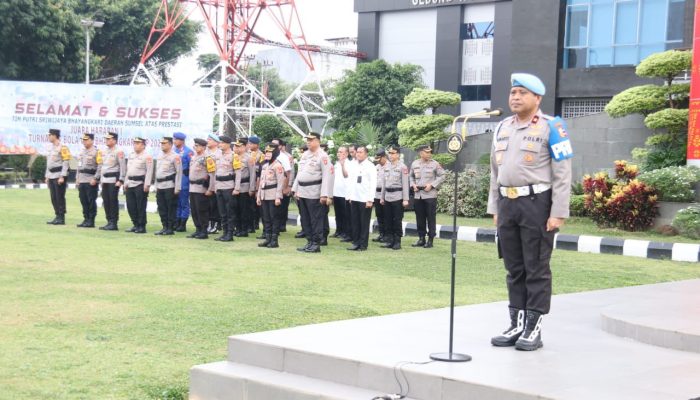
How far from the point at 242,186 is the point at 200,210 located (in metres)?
0.81

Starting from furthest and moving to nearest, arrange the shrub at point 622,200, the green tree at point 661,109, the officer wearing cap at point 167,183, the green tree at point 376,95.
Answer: the green tree at point 376,95, the green tree at point 661,109, the shrub at point 622,200, the officer wearing cap at point 167,183

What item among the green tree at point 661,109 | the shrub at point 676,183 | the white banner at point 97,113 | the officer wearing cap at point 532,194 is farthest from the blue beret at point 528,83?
the white banner at point 97,113

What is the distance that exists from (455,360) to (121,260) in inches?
286

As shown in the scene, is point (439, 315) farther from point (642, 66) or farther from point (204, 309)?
point (642, 66)

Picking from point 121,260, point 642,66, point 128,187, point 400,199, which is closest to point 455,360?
point 121,260

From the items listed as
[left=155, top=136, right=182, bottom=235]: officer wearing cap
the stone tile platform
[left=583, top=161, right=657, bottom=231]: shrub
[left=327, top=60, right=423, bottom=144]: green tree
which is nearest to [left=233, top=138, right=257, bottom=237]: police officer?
[left=155, top=136, right=182, bottom=235]: officer wearing cap

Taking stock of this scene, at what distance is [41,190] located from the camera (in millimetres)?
27938

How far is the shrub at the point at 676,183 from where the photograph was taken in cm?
1717

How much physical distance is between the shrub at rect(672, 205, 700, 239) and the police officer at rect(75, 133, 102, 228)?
33.4 feet

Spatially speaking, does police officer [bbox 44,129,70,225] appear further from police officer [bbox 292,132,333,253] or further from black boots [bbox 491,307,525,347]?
black boots [bbox 491,307,525,347]

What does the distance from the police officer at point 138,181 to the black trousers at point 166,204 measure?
243 mm

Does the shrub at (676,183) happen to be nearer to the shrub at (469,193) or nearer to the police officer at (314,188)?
the shrub at (469,193)

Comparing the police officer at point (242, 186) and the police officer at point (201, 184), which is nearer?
the police officer at point (242, 186)

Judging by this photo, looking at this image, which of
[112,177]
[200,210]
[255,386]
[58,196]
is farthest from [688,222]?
[255,386]
